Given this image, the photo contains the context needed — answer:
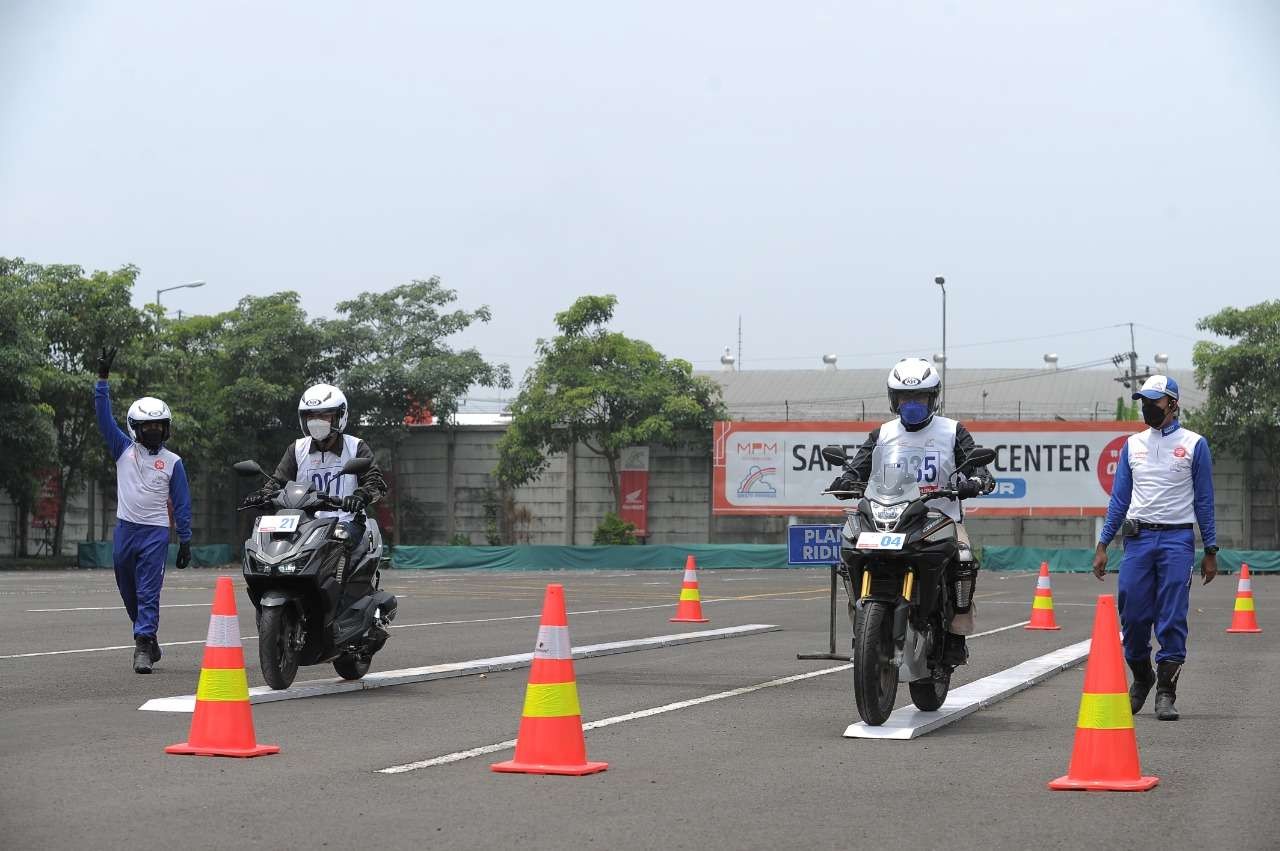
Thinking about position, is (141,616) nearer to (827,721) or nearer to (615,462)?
(827,721)

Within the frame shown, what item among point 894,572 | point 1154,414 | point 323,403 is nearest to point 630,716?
point 894,572

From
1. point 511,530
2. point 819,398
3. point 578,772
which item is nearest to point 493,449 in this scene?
point 511,530

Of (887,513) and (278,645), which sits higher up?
(887,513)

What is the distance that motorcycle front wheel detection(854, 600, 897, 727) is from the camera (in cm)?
894

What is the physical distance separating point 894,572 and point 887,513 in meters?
0.31

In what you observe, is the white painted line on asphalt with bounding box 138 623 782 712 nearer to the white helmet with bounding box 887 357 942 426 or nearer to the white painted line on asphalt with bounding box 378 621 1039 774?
the white painted line on asphalt with bounding box 378 621 1039 774

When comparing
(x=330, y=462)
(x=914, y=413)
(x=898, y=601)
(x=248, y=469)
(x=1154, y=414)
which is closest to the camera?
(x=898, y=601)

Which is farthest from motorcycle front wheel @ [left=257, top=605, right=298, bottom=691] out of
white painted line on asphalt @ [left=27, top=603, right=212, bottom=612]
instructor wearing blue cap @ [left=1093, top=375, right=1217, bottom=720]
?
white painted line on asphalt @ [left=27, top=603, right=212, bottom=612]

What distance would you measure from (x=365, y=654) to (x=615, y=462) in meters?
50.4

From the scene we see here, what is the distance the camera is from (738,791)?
24.0ft

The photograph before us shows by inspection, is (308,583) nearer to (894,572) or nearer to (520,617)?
(894,572)

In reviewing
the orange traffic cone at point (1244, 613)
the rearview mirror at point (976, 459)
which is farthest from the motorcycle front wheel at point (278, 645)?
the orange traffic cone at point (1244, 613)

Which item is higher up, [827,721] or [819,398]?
[819,398]

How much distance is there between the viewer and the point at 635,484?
61.8 meters
